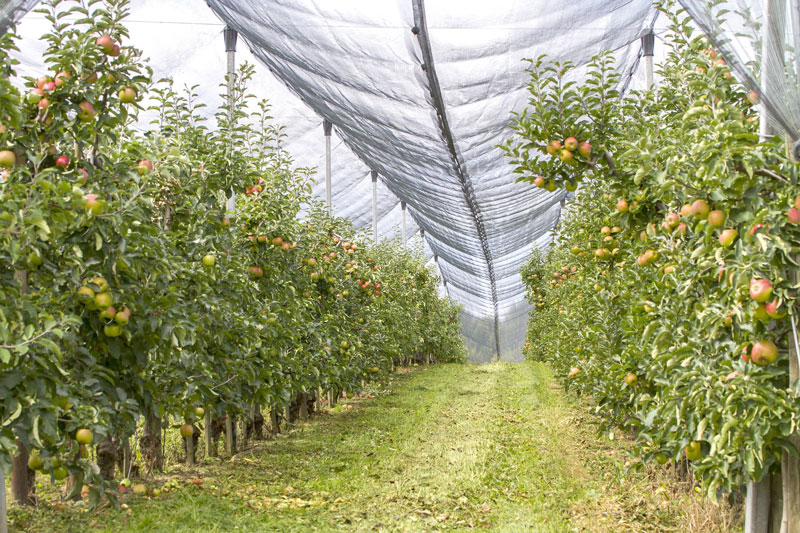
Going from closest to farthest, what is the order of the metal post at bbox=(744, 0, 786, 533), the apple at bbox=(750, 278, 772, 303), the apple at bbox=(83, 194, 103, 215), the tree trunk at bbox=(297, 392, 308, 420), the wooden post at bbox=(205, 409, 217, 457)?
1. the apple at bbox=(750, 278, 772, 303)
2. the metal post at bbox=(744, 0, 786, 533)
3. the apple at bbox=(83, 194, 103, 215)
4. the wooden post at bbox=(205, 409, 217, 457)
5. the tree trunk at bbox=(297, 392, 308, 420)

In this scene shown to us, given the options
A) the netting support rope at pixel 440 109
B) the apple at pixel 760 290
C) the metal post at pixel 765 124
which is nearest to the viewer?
the apple at pixel 760 290

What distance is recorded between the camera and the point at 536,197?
39.2ft

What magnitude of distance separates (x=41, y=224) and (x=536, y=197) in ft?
34.5

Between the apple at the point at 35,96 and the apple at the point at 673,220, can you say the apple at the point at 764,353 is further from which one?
the apple at the point at 35,96

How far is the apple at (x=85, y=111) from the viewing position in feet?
9.50

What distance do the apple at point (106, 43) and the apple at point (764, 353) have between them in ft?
10.1

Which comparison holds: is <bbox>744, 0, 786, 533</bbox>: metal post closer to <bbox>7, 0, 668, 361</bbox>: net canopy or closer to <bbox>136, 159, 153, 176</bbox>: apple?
<bbox>7, 0, 668, 361</bbox>: net canopy

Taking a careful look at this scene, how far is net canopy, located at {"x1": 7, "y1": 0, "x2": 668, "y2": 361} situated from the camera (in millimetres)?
5840

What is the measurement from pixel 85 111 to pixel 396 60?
4.14 metres

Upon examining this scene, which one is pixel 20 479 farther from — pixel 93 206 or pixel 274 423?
pixel 274 423

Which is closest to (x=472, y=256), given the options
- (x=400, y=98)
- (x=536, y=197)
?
(x=536, y=197)

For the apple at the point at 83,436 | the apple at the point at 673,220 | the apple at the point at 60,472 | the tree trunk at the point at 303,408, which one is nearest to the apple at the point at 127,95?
the apple at the point at 83,436

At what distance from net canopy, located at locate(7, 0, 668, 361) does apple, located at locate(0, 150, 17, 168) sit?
3005mm

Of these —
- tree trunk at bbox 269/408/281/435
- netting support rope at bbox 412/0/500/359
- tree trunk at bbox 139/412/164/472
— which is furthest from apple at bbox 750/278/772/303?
tree trunk at bbox 269/408/281/435
